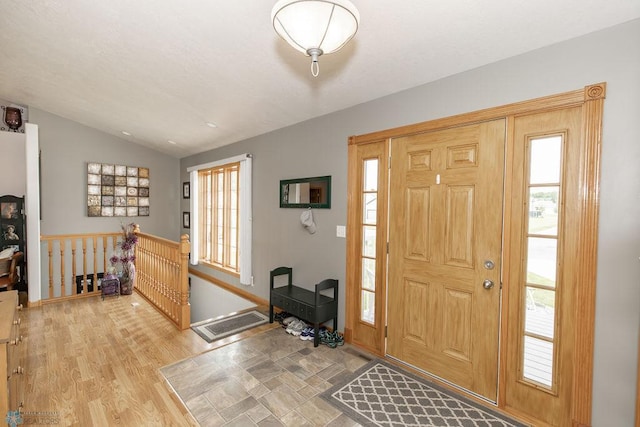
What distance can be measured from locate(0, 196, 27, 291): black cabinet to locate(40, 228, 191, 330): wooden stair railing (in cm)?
35

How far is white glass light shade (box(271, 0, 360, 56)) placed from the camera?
1.18 meters

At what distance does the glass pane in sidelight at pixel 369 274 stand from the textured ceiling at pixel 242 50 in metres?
1.58

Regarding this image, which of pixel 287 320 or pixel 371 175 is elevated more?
pixel 371 175

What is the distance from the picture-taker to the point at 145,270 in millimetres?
4348

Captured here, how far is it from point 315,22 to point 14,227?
5.63 m

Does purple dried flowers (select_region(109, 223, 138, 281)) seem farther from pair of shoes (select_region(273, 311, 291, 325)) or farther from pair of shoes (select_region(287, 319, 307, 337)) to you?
pair of shoes (select_region(287, 319, 307, 337))

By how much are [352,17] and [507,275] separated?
1.89 meters

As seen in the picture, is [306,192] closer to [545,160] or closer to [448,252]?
[448,252]

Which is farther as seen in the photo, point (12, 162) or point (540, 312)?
point (12, 162)

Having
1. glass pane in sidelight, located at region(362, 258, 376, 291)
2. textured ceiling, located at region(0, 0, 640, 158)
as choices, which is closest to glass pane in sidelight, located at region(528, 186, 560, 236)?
textured ceiling, located at region(0, 0, 640, 158)

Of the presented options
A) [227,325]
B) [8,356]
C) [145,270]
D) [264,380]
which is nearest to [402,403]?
[264,380]

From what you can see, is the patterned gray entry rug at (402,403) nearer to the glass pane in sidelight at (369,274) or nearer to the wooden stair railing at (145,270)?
the glass pane in sidelight at (369,274)

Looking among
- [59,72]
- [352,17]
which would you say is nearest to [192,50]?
[352,17]

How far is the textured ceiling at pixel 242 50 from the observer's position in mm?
1658
